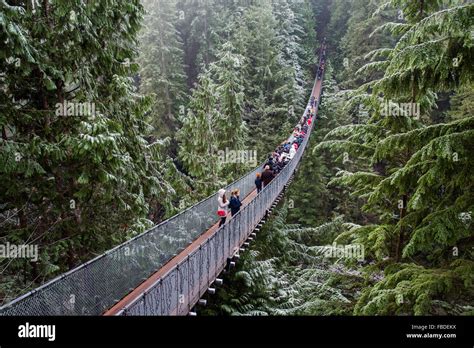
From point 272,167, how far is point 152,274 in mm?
9167

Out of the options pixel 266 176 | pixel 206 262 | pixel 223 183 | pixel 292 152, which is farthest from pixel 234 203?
pixel 292 152

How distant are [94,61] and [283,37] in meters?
33.5

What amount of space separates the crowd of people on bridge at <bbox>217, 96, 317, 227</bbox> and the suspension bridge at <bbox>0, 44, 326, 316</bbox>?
0.38 metres

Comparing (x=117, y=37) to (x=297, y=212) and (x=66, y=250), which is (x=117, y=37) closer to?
(x=66, y=250)

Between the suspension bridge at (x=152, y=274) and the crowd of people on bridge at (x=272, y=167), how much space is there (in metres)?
0.38

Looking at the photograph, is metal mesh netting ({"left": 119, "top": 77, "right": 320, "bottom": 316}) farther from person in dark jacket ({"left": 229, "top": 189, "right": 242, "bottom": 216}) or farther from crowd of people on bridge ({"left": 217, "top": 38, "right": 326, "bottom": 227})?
crowd of people on bridge ({"left": 217, "top": 38, "right": 326, "bottom": 227})

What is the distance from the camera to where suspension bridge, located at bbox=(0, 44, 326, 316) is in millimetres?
4744

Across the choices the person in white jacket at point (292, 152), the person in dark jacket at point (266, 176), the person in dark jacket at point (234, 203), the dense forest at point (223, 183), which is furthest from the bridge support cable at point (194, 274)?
the person in white jacket at point (292, 152)

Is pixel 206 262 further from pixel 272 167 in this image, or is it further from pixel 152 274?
pixel 272 167

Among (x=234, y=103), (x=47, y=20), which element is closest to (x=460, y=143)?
(x=47, y=20)

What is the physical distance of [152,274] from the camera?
7.55 m

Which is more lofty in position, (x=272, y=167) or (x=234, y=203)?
(x=272, y=167)

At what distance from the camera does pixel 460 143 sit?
3.88 m

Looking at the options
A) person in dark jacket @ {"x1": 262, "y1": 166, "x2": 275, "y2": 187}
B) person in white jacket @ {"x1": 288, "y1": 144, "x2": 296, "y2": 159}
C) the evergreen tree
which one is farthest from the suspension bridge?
the evergreen tree
